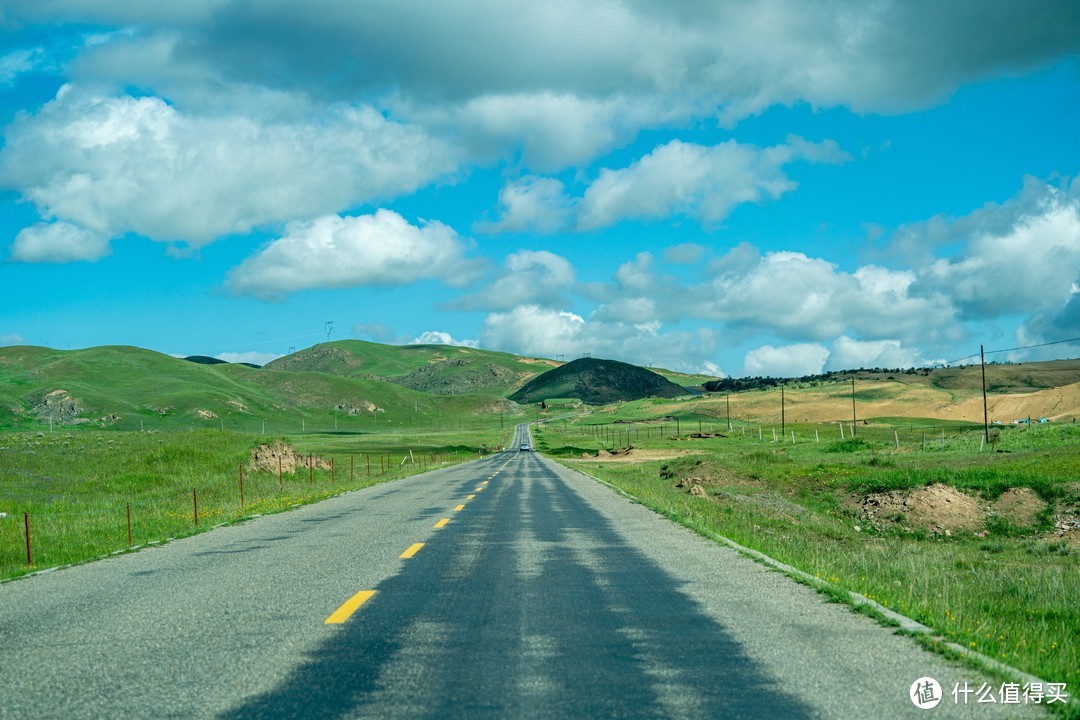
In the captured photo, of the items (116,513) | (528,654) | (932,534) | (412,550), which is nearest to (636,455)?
(932,534)

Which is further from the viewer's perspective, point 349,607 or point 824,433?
point 824,433

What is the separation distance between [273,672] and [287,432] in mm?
195823

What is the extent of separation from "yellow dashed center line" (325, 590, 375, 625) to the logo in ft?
17.8

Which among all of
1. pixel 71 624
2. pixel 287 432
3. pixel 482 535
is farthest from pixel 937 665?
pixel 287 432

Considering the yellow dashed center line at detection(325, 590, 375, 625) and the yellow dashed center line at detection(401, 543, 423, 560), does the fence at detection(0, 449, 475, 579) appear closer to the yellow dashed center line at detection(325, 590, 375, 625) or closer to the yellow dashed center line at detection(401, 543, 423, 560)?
the yellow dashed center line at detection(401, 543, 423, 560)

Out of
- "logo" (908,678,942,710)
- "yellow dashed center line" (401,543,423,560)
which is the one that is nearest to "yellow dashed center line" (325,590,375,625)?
"yellow dashed center line" (401,543,423,560)

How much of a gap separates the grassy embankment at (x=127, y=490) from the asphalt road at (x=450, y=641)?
4.66 metres

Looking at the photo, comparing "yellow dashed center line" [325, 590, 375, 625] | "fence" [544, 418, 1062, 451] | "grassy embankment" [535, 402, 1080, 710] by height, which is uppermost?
"yellow dashed center line" [325, 590, 375, 625]

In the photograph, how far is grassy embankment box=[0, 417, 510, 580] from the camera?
18516mm

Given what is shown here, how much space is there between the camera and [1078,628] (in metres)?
10.9

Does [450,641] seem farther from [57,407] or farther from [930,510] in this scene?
[57,407]

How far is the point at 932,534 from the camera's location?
27.5m

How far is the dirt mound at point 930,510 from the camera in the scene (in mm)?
28531

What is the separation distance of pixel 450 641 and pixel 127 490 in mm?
34564
